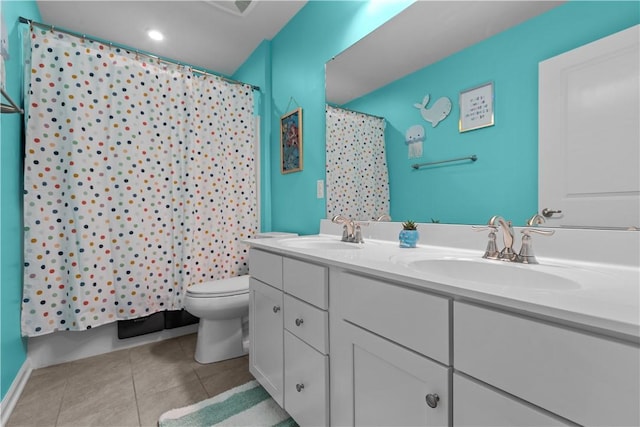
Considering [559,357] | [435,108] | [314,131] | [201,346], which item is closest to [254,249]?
[201,346]

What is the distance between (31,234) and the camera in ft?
5.32

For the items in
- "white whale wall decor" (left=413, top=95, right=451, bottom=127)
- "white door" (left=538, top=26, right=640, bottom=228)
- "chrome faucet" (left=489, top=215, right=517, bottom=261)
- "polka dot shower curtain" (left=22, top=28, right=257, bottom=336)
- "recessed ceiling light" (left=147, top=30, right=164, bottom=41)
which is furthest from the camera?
"recessed ceiling light" (left=147, top=30, right=164, bottom=41)

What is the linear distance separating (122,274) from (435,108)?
2116 mm

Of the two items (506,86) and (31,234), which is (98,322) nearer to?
(31,234)

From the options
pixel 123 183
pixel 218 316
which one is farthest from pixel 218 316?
pixel 123 183

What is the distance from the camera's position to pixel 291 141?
224cm

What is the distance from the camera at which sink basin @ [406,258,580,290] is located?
0.75 metres

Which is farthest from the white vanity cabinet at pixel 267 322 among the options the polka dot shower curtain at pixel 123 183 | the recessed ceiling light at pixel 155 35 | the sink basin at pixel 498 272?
the recessed ceiling light at pixel 155 35

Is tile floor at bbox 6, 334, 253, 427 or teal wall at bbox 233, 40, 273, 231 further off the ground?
teal wall at bbox 233, 40, 273, 231

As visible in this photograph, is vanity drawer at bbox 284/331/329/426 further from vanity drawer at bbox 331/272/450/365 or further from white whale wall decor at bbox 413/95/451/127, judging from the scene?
white whale wall decor at bbox 413/95/451/127

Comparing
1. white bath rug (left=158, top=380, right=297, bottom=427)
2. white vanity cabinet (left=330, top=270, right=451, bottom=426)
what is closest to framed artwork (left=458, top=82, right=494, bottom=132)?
white vanity cabinet (left=330, top=270, right=451, bottom=426)

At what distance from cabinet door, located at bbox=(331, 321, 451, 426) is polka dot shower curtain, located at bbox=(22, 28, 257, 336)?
5.19 feet

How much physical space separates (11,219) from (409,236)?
1.98m

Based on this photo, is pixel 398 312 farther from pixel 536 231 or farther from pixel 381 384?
pixel 536 231
